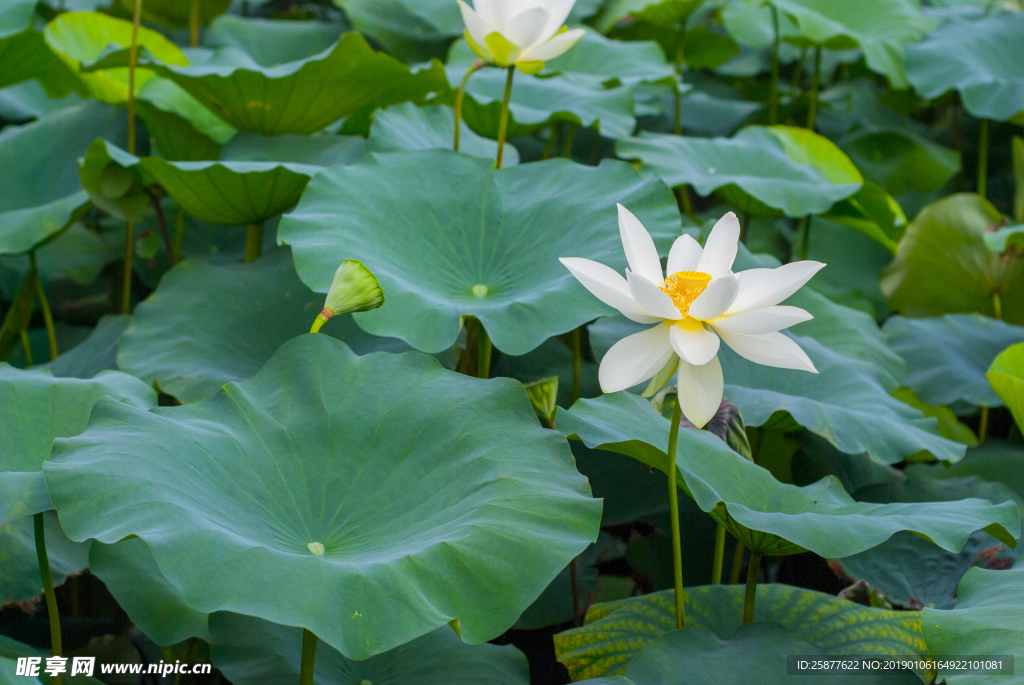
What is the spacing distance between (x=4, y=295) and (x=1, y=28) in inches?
23.2

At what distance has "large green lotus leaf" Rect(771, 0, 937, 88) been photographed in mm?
2078

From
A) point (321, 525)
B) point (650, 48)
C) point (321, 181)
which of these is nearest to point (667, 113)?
point (650, 48)

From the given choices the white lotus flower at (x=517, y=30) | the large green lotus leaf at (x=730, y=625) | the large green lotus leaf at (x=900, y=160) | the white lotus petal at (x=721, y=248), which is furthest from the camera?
the large green lotus leaf at (x=900, y=160)

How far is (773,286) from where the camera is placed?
72cm

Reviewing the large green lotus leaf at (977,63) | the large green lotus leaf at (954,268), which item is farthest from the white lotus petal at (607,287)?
the large green lotus leaf at (977,63)

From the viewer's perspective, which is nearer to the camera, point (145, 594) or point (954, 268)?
point (145, 594)

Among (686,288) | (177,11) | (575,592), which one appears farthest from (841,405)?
(177,11)

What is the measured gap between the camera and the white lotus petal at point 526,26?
1.11 m

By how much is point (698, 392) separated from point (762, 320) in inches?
3.4

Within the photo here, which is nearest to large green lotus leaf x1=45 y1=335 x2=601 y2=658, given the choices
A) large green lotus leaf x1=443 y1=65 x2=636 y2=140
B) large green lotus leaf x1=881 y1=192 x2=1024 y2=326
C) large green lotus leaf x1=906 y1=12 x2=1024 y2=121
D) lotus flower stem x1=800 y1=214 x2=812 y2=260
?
large green lotus leaf x1=443 y1=65 x2=636 y2=140

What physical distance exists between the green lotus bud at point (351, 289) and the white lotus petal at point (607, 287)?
26 centimetres

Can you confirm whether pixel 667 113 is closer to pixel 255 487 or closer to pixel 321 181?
pixel 321 181

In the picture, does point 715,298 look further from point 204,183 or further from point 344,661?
point 204,183

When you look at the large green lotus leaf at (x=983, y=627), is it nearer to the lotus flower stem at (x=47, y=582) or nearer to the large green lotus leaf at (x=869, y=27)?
the lotus flower stem at (x=47, y=582)
